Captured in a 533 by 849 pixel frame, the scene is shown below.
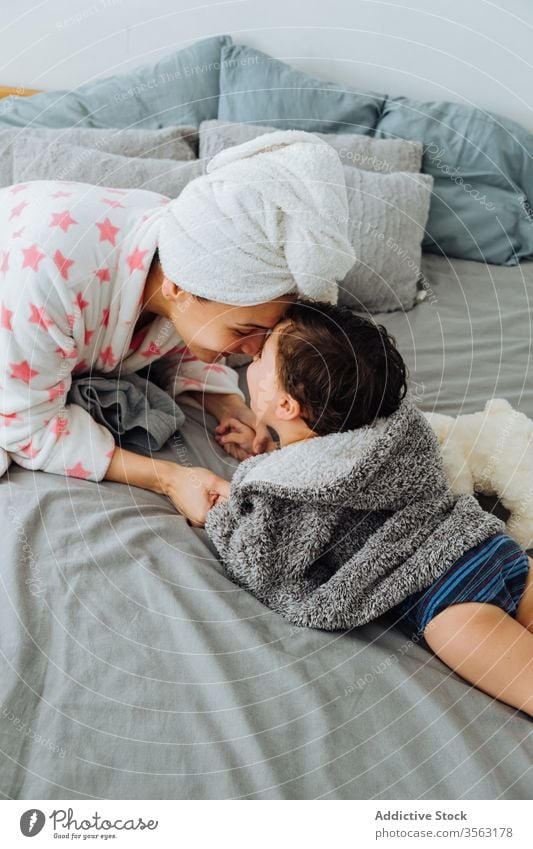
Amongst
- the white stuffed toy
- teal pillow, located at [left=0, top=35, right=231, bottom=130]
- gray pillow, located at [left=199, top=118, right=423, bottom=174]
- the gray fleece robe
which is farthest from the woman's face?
teal pillow, located at [left=0, top=35, right=231, bottom=130]

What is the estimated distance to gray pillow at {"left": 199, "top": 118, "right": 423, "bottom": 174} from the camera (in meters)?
1.15

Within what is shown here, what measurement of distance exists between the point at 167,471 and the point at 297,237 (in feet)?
0.90

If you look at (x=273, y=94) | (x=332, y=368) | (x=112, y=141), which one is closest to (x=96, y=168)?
(x=112, y=141)

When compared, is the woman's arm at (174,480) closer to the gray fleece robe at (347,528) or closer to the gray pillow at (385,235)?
the gray fleece robe at (347,528)

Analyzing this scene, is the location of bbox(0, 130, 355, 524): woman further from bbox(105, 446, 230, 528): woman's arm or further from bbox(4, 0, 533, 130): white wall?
bbox(4, 0, 533, 130): white wall

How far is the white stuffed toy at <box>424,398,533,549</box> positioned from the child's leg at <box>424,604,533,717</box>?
15 centimetres

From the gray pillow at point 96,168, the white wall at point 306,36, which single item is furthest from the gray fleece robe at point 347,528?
the white wall at point 306,36

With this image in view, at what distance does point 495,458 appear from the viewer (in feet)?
2.59

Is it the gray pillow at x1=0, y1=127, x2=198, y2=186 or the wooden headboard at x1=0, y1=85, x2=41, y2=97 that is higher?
the wooden headboard at x1=0, y1=85, x2=41, y2=97

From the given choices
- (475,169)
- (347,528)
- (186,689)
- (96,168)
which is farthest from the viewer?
(475,169)

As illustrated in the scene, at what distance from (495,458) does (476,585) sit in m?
0.20

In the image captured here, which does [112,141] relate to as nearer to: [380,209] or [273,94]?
[273,94]
